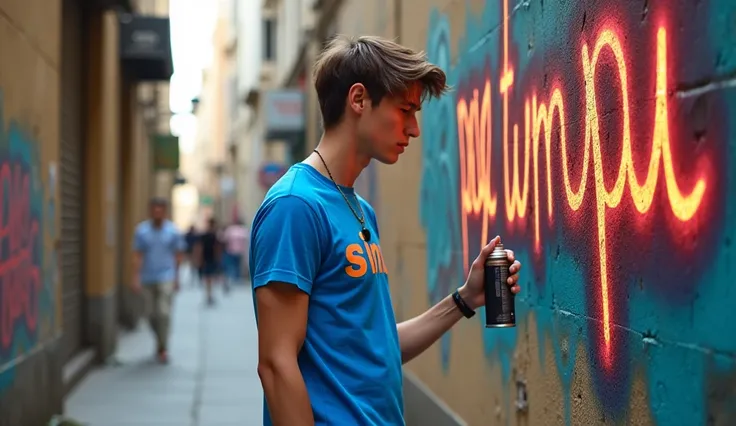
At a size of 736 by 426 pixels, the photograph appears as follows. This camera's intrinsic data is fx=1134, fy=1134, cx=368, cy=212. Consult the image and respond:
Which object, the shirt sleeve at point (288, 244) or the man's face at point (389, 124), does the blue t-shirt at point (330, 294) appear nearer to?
the shirt sleeve at point (288, 244)

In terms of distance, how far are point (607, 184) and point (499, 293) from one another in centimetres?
52

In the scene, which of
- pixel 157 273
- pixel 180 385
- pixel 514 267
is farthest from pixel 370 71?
pixel 157 273

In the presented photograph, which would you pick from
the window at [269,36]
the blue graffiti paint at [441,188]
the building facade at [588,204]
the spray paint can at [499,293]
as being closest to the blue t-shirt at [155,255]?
the blue graffiti paint at [441,188]

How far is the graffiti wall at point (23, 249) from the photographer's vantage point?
668 centimetres

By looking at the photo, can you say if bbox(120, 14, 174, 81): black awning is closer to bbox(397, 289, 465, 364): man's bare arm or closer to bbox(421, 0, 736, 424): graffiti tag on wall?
bbox(421, 0, 736, 424): graffiti tag on wall

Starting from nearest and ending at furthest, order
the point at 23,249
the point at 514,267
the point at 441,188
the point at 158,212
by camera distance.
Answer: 1. the point at 514,267
2. the point at 441,188
3. the point at 23,249
4. the point at 158,212

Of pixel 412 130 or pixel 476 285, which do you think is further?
pixel 476 285

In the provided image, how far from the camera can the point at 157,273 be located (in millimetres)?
13828

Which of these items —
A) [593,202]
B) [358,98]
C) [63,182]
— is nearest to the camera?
[358,98]

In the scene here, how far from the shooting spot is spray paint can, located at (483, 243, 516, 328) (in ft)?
11.6

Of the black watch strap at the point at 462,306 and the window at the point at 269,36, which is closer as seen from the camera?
the black watch strap at the point at 462,306

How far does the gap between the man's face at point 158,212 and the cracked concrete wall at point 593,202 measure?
735 cm

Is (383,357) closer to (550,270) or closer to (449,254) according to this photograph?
(550,270)

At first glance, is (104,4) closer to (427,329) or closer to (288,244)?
(427,329)
